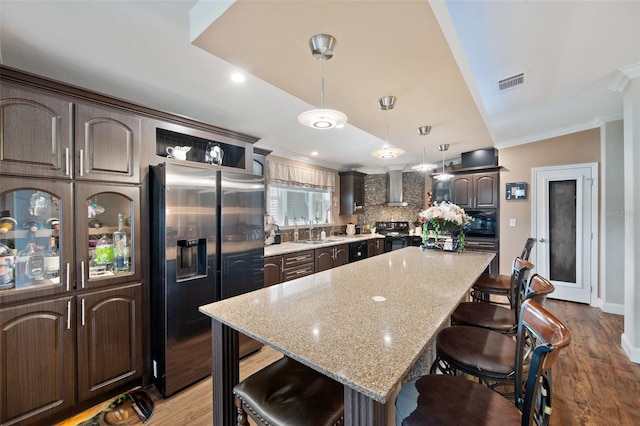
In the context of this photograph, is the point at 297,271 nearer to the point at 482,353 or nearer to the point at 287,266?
the point at 287,266

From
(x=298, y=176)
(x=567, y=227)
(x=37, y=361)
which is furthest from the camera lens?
(x=298, y=176)

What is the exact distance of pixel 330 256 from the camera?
14.2ft

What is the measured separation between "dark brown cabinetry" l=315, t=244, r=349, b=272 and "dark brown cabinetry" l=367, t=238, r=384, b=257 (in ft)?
2.47

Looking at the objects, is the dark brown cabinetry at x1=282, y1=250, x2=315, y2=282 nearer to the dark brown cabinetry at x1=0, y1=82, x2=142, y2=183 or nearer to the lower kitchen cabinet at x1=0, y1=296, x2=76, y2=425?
the dark brown cabinetry at x1=0, y1=82, x2=142, y2=183

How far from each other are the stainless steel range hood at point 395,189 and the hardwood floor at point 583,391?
141 inches

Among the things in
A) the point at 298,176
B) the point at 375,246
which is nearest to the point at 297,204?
the point at 298,176

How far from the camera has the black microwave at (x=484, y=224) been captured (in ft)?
14.6

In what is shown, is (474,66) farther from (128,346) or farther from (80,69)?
(128,346)

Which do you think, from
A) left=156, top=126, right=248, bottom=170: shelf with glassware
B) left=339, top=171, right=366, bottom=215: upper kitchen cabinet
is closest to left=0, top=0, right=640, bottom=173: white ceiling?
left=156, top=126, right=248, bottom=170: shelf with glassware

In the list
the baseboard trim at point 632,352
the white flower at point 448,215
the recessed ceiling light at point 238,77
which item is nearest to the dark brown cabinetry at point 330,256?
the white flower at point 448,215

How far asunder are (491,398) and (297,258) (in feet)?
9.29

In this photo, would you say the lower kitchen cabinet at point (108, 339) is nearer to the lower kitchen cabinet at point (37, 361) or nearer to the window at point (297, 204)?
the lower kitchen cabinet at point (37, 361)

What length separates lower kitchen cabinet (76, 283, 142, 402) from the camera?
185cm

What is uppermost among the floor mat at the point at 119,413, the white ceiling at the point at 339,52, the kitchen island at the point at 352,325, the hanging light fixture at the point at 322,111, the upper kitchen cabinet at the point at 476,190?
the white ceiling at the point at 339,52
